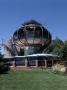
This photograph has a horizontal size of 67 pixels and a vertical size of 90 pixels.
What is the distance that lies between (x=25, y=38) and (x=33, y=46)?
3.35 metres

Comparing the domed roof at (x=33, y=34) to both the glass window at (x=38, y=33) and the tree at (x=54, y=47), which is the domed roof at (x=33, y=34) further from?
the tree at (x=54, y=47)

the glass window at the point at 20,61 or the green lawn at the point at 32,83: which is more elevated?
the green lawn at the point at 32,83

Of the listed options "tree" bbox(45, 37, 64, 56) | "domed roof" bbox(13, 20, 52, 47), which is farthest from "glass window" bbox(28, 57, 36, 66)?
"tree" bbox(45, 37, 64, 56)

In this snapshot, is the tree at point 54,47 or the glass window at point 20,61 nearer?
the glass window at point 20,61

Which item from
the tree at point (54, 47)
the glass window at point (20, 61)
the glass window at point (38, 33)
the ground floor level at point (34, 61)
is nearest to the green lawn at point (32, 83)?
the ground floor level at point (34, 61)

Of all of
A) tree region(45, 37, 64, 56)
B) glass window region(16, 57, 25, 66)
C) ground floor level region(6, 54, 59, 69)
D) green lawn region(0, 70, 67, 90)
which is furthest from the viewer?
tree region(45, 37, 64, 56)

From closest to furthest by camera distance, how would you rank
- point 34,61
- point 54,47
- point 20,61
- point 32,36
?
point 34,61 < point 20,61 < point 32,36 < point 54,47

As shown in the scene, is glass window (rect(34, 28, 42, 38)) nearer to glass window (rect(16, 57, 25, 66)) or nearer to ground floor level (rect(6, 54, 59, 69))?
glass window (rect(16, 57, 25, 66))

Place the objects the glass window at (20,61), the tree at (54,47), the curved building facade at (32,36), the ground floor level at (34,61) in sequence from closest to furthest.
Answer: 1. the ground floor level at (34,61)
2. the glass window at (20,61)
3. the curved building facade at (32,36)
4. the tree at (54,47)

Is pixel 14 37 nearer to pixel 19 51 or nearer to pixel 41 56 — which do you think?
pixel 19 51

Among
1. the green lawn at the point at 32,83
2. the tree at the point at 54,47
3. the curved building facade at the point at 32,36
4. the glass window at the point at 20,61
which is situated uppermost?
the curved building facade at the point at 32,36

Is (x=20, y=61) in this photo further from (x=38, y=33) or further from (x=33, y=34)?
(x=38, y=33)

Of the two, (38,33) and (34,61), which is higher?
(38,33)

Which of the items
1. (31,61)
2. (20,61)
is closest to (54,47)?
(20,61)
